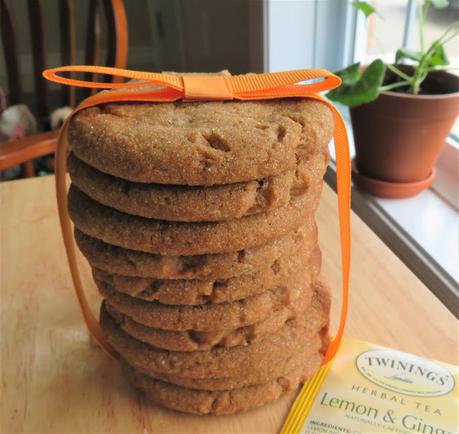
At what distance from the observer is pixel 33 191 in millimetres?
1070

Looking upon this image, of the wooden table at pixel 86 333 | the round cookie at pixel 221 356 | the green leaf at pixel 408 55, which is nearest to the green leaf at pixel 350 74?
the green leaf at pixel 408 55

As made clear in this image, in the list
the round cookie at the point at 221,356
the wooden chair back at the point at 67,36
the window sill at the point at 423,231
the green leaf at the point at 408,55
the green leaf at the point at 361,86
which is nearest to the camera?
the round cookie at the point at 221,356

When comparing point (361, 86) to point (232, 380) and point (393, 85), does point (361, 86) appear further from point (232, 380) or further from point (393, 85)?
point (232, 380)

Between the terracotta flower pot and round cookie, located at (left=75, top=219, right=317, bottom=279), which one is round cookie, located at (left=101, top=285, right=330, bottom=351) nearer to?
round cookie, located at (left=75, top=219, right=317, bottom=279)

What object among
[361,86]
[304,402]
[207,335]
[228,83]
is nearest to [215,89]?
[228,83]

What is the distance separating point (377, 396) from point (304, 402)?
0.08 m

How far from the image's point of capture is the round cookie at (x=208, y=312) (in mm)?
533

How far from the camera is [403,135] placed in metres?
1.01

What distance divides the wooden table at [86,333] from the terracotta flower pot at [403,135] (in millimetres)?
173

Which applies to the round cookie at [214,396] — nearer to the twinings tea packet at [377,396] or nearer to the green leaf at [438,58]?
the twinings tea packet at [377,396]

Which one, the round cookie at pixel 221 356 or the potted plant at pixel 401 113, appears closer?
the round cookie at pixel 221 356

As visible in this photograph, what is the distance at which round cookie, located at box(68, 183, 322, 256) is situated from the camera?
481mm

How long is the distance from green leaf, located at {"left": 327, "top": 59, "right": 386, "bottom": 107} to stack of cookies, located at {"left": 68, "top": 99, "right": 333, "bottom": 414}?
1.45ft

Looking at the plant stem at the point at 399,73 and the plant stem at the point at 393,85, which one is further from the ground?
the plant stem at the point at 399,73
